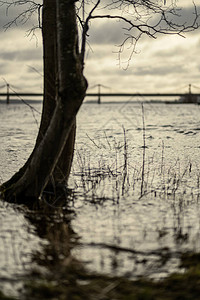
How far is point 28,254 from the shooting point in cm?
394

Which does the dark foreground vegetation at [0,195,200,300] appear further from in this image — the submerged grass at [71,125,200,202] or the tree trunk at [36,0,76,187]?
the tree trunk at [36,0,76,187]

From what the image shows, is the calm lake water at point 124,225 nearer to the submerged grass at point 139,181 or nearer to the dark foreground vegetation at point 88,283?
the submerged grass at point 139,181

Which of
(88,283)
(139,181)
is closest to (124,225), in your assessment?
(88,283)

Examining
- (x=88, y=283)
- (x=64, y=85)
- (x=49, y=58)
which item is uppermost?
(x=49, y=58)

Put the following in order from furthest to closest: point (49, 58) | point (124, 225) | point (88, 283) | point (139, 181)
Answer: point (139, 181)
point (49, 58)
point (124, 225)
point (88, 283)

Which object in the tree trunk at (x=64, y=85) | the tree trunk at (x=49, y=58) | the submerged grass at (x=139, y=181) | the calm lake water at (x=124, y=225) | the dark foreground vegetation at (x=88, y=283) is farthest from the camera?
the submerged grass at (x=139, y=181)

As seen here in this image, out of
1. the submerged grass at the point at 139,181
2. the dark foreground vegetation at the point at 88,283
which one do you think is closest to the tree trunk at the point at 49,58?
the submerged grass at the point at 139,181

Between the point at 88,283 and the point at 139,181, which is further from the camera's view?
the point at 139,181

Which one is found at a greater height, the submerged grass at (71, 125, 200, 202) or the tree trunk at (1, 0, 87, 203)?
the tree trunk at (1, 0, 87, 203)

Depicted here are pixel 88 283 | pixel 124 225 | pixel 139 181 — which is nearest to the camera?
pixel 88 283

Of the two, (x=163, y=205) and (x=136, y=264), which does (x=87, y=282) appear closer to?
(x=136, y=264)

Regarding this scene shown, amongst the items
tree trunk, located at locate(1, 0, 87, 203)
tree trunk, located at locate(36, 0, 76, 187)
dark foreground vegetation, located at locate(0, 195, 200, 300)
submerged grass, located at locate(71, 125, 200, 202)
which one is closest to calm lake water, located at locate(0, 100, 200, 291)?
submerged grass, located at locate(71, 125, 200, 202)

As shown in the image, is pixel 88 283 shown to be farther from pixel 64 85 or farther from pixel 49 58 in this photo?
pixel 49 58

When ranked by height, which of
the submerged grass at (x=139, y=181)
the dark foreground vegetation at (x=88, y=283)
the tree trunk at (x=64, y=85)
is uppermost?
the tree trunk at (x=64, y=85)
